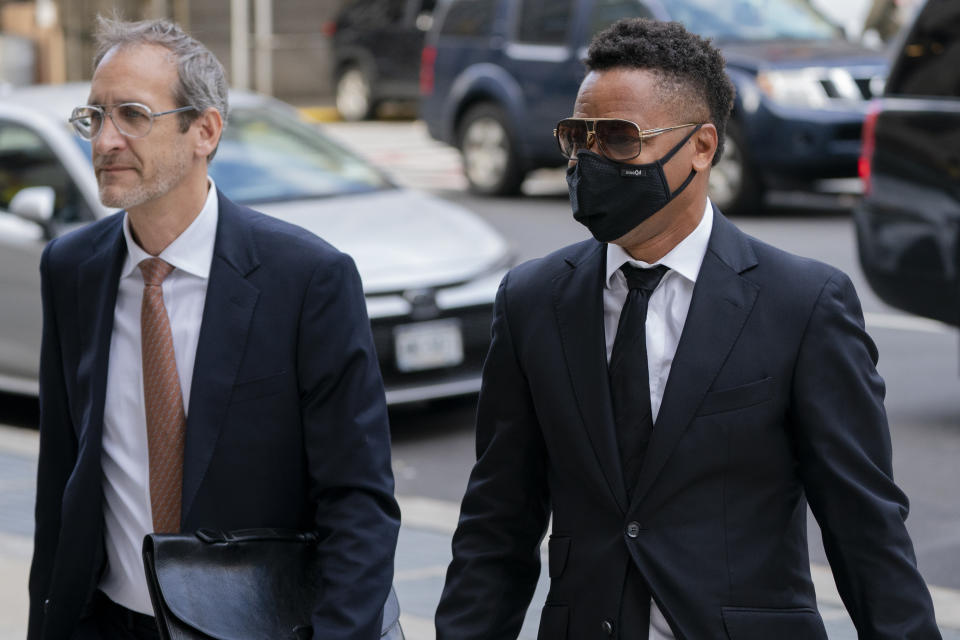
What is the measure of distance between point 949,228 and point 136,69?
472 cm

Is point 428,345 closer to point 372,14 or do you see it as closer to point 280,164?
point 280,164

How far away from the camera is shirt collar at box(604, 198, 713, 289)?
8.18ft

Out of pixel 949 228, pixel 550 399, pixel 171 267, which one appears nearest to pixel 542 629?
pixel 550 399

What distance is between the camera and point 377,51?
2373cm

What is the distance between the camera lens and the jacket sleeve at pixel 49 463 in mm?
2906

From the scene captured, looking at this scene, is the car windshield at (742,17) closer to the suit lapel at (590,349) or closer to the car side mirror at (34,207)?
the car side mirror at (34,207)

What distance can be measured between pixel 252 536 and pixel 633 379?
0.70 metres

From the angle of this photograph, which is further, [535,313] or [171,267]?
[171,267]

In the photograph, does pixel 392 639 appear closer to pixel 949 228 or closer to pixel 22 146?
pixel 949 228

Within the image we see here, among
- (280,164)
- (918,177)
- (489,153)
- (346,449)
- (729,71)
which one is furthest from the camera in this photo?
(489,153)

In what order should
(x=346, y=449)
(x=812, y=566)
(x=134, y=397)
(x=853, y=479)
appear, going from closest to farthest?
(x=853, y=479)
(x=346, y=449)
(x=134, y=397)
(x=812, y=566)

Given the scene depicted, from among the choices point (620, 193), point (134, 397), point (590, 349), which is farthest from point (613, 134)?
point (134, 397)

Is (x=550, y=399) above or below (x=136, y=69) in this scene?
below

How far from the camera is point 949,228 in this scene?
689 cm
